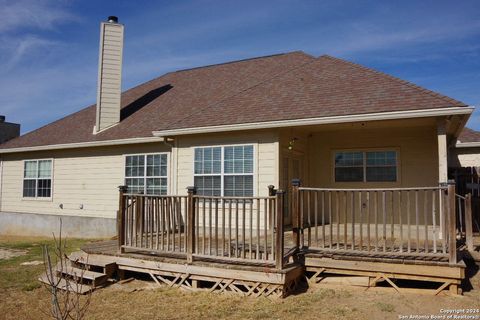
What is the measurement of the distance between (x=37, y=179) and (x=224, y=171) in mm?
9412

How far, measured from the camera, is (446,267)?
240 inches

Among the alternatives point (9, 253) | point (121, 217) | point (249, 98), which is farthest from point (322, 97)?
point (9, 253)

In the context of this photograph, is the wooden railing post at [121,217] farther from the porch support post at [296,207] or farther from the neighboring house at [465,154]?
the neighboring house at [465,154]

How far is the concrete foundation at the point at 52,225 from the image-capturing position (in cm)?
1387

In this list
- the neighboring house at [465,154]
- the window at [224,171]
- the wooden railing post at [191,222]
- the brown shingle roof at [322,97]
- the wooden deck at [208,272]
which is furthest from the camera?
the neighboring house at [465,154]

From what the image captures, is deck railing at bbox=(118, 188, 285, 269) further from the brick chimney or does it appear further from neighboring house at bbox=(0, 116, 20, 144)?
neighboring house at bbox=(0, 116, 20, 144)

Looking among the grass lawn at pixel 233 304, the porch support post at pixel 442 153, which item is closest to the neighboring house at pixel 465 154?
the porch support post at pixel 442 153

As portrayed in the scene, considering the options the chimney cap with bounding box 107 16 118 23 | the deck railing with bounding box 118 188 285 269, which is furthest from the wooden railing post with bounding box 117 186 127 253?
the chimney cap with bounding box 107 16 118 23

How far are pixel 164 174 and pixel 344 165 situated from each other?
533 centimetres

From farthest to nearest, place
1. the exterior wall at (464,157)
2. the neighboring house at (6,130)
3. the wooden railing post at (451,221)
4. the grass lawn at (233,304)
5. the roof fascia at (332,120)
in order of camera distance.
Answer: the neighboring house at (6,130) < the exterior wall at (464,157) < the roof fascia at (332,120) < the wooden railing post at (451,221) < the grass lawn at (233,304)

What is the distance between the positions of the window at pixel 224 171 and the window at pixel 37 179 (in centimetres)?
775

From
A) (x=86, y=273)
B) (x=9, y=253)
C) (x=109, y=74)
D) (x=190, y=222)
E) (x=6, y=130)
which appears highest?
(x=109, y=74)

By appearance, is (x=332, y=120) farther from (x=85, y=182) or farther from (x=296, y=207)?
(x=85, y=182)

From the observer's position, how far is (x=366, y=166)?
37.2 feet
